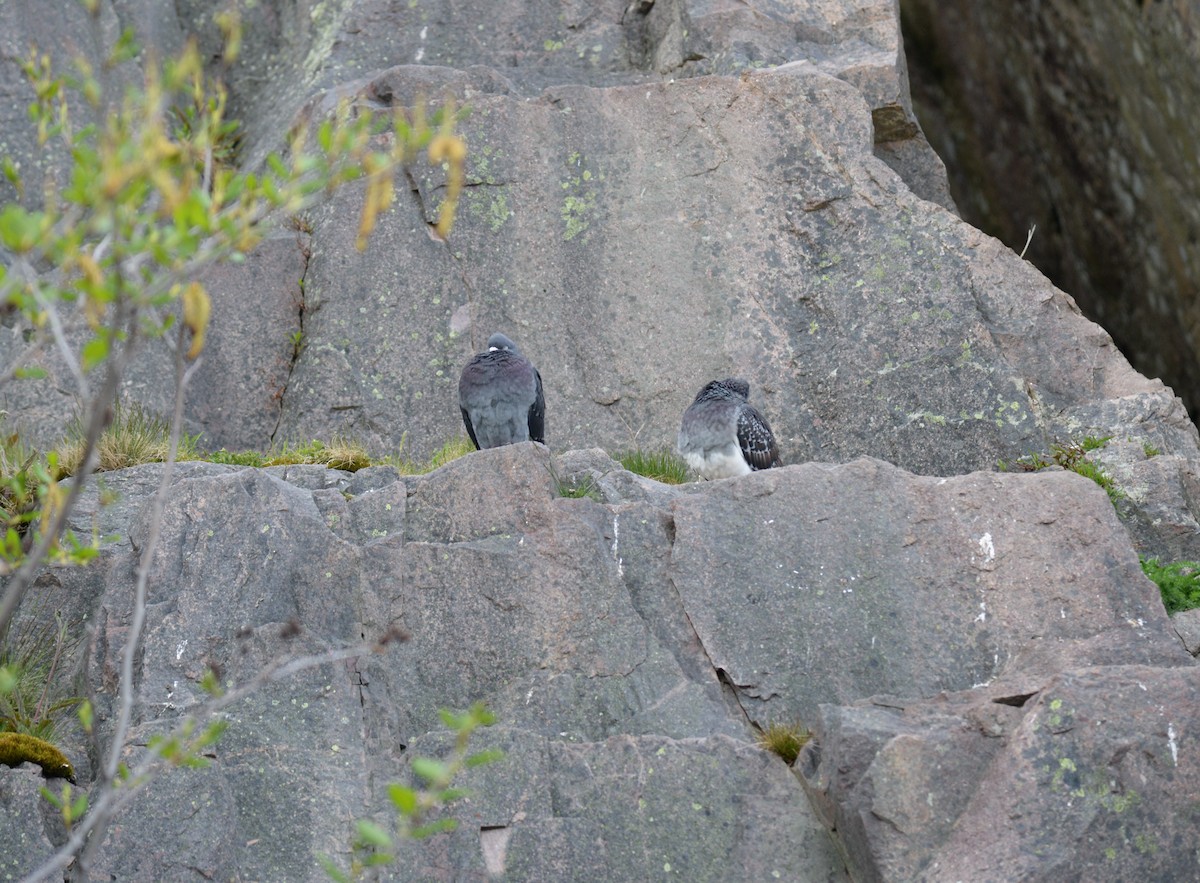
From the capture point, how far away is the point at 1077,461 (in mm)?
9000

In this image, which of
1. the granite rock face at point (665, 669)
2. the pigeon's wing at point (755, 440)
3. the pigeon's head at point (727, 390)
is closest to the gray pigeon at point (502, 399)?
the granite rock face at point (665, 669)

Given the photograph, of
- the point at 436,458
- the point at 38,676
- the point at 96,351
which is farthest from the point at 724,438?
the point at 96,351

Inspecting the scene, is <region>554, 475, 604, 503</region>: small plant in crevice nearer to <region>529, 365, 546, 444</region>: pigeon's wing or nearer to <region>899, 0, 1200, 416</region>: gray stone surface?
<region>529, 365, 546, 444</region>: pigeon's wing

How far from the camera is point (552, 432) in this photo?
10.2m

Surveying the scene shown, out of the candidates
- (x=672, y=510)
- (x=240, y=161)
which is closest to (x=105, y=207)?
(x=672, y=510)

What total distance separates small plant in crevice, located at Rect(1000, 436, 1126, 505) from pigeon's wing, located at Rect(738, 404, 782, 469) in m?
1.59

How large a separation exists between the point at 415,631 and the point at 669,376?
12.3ft

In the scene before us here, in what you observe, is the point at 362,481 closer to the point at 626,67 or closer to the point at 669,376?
the point at 669,376

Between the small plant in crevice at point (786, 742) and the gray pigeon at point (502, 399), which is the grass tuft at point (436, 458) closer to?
the gray pigeon at point (502, 399)

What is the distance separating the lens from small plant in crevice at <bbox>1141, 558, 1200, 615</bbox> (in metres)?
7.79

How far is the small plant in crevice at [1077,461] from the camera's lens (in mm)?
8859

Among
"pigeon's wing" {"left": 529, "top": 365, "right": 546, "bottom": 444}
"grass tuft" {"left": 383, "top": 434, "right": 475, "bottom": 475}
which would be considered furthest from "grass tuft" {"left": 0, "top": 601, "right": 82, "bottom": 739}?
"pigeon's wing" {"left": 529, "top": 365, "right": 546, "bottom": 444}

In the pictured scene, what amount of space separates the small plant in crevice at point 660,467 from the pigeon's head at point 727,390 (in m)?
0.45

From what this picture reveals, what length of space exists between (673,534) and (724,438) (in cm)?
146
